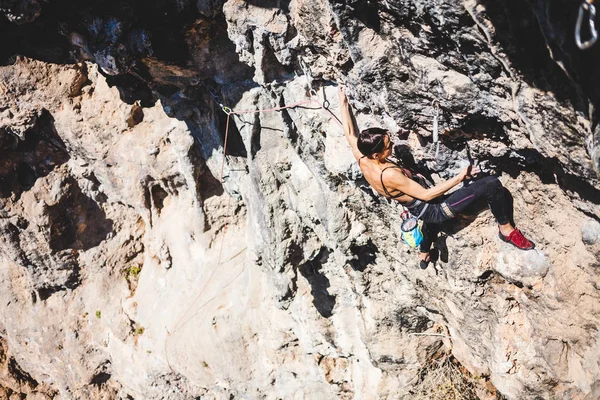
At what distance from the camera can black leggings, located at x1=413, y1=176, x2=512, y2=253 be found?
424 cm

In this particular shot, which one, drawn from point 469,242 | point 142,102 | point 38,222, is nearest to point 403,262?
point 469,242

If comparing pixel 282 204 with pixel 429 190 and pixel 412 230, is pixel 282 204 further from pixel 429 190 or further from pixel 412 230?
pixel 429 190

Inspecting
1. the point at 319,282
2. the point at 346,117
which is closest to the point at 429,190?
the point at 346,117

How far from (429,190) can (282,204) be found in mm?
2911

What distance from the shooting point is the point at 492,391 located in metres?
6.04

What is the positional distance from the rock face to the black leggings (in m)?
0.11

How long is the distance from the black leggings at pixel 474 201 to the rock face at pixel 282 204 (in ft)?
Result: 0.38

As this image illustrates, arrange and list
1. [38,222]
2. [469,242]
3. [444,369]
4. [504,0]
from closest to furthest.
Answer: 1. [504,0]
2. [469,242]
3. [444,369]
4. [38,222]

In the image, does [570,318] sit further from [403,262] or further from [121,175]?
[121,175]

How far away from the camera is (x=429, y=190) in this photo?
13.7 feet

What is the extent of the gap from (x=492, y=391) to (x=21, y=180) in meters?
8.04

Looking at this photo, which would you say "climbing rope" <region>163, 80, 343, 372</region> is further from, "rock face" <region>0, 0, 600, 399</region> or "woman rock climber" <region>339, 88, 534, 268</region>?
"woman rock climber" <region>339, 88, 534, 268</region>

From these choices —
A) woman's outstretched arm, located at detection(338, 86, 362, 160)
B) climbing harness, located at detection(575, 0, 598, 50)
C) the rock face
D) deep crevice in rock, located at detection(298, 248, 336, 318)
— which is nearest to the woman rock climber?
the rock face

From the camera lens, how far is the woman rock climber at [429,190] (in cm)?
422
